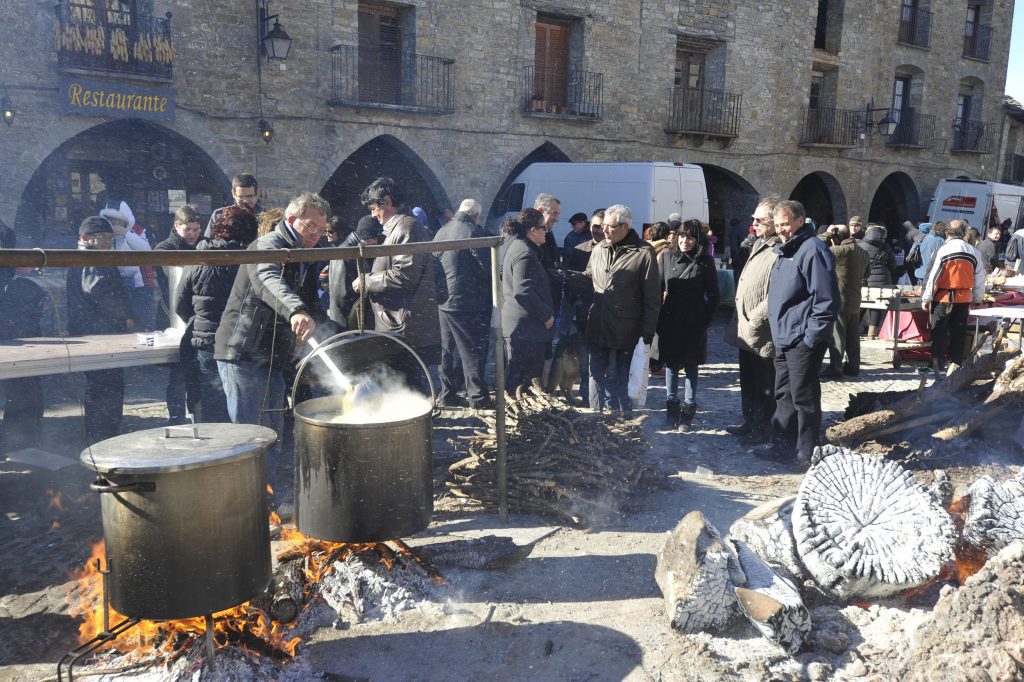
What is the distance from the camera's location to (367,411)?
401 centimetres

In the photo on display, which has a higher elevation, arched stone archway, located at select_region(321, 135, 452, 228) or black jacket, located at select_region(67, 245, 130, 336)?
arched stone archway, located at select_region(321, 135, 452, 228)

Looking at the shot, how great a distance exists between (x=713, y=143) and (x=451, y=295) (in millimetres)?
15938

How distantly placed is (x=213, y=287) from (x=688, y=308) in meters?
3.82

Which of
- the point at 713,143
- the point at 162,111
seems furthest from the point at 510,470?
the point at 713,143

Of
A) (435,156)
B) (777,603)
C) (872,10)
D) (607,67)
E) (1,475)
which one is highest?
(872,10)

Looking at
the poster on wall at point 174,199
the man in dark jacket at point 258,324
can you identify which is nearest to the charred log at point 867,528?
the man in dark jacket at point 258,324

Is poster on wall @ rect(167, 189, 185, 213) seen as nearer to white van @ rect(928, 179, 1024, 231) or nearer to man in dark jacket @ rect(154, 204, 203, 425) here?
man in dark jacket @ rect(154, 204, 203, 425)

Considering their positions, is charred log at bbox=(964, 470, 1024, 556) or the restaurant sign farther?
the restaurant sign

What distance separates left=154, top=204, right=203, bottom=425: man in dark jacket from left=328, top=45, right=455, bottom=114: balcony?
9810 mm

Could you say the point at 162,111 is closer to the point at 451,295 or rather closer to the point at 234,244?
the point at 451,295

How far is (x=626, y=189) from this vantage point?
14.6 meters

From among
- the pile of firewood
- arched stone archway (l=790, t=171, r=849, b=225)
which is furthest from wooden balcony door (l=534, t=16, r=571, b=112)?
the pile of firewood

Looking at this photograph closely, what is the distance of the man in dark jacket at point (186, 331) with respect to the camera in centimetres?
554

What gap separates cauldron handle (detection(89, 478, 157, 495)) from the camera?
9.06ft
